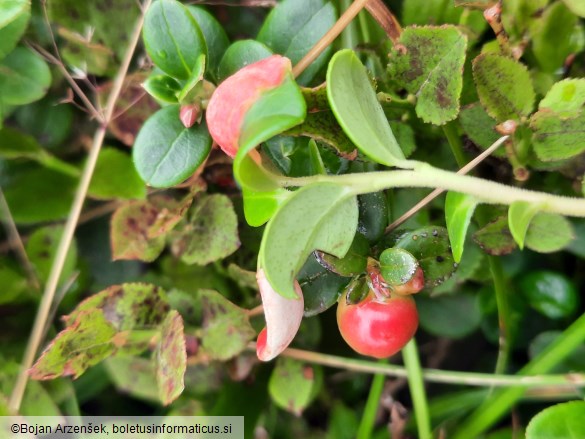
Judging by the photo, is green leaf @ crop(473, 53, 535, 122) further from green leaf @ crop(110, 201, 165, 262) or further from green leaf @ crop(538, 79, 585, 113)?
Result: green leaf @ crop(110, 201, 165, 262)

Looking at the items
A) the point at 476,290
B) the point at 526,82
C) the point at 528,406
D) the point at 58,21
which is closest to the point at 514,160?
the point at 526,82

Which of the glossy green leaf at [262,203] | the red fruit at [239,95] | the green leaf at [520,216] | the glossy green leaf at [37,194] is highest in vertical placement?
the red fruit at [239,95]

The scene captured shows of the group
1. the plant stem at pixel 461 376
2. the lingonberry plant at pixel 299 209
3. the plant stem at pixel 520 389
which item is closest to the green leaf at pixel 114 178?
the lingonberry plant at pixel 299 209

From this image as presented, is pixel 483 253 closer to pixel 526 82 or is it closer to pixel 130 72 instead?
pixel 526 82

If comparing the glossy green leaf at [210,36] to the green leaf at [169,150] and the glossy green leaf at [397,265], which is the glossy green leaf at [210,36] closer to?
the green leaf at [169,150]

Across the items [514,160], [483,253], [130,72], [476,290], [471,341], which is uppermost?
[130,72]

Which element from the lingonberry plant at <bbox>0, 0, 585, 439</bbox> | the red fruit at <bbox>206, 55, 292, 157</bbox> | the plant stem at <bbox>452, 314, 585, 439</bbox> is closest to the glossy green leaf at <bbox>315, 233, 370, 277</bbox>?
the lingonberry plant at <bbox>0, 0, 585, 439</bbox>
